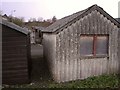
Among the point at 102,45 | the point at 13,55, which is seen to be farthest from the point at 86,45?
the point at 13,55

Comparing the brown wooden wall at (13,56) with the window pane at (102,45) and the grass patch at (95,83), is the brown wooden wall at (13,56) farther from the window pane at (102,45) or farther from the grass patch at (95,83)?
the window pane at (102,45)

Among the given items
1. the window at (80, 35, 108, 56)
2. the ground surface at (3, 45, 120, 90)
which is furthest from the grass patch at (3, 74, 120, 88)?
the window at (80, 35, 108, 56)

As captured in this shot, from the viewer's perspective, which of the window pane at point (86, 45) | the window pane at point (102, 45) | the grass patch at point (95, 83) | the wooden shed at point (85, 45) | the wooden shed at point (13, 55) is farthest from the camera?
the window pane at point (102, 45)

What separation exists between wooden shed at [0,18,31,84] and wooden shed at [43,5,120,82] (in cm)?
193

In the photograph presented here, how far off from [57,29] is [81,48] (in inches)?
77.6

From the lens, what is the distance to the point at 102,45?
1341cm

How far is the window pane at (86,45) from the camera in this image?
1298 cm

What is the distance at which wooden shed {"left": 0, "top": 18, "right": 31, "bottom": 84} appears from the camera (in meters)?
11.9

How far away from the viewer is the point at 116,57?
1386 cm

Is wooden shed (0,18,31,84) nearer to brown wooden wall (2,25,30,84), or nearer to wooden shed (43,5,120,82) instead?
brown wooden wall (2,25,30,84)

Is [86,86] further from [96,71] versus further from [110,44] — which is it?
[110,44]

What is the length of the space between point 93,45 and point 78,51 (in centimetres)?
107

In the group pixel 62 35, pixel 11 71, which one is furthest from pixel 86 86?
pixel 11 71

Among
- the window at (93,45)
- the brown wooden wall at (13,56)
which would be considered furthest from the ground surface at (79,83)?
the window at (93,45)
